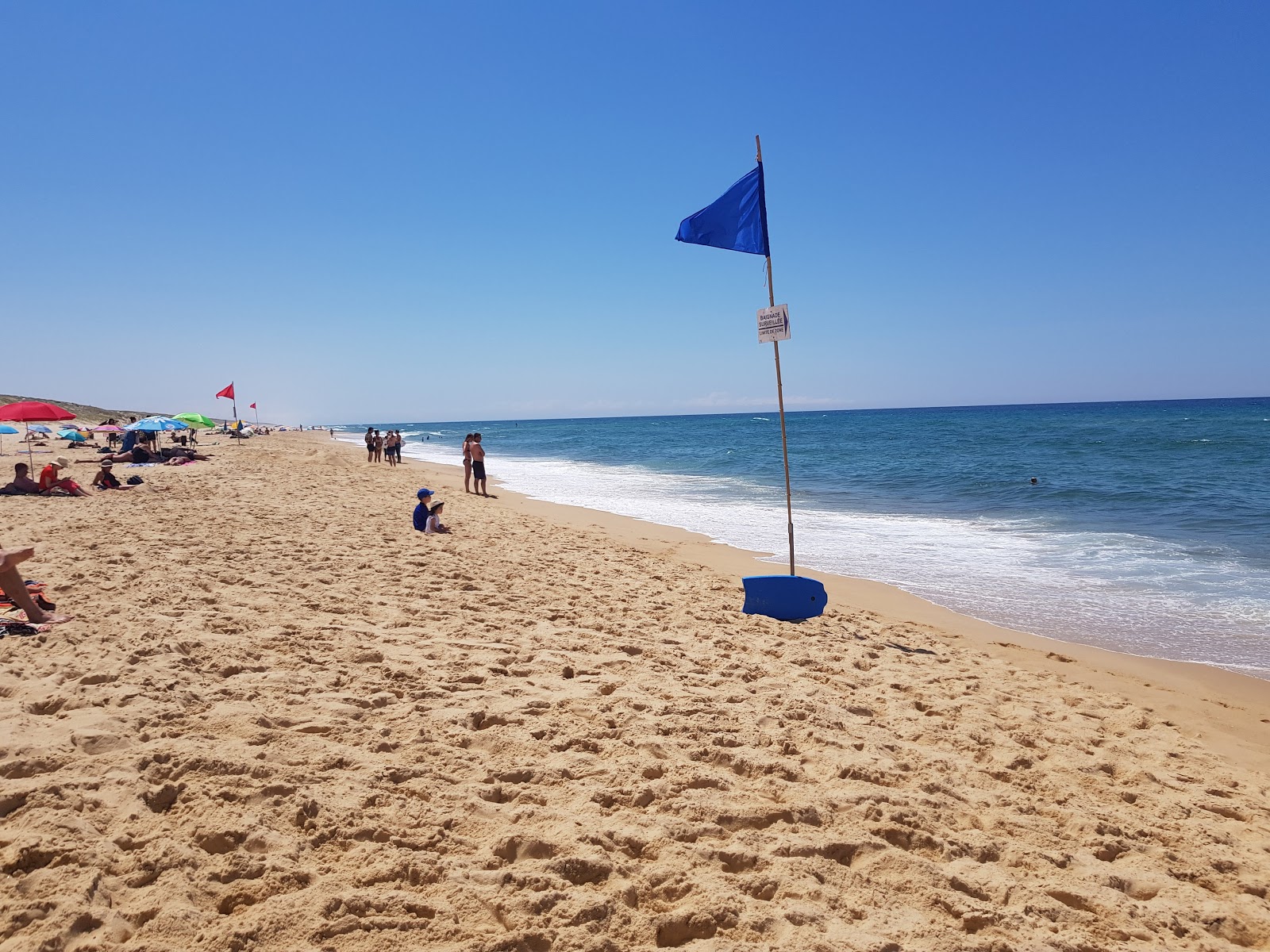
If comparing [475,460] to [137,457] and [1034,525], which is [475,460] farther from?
[1034,525]

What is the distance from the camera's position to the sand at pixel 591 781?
2465 mm

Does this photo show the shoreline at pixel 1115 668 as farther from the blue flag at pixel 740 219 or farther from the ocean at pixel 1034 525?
the blue flag at pixel 740 219

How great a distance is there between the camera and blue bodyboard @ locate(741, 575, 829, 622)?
6676mm

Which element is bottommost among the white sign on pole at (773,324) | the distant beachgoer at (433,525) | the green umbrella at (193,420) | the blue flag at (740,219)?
the distant beachgoer at (433,525)

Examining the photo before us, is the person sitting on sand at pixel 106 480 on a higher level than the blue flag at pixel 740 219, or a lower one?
lower

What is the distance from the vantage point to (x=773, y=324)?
6.60 m

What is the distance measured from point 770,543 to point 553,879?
9.55 metres

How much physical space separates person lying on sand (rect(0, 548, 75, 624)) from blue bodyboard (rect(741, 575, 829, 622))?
5660 mm

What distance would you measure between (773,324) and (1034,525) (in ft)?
31.7

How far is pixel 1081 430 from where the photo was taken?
165 ft

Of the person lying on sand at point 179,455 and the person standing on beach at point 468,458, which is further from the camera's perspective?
the person lying on sand at point 179,455

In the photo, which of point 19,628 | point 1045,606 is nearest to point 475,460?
point 19,628

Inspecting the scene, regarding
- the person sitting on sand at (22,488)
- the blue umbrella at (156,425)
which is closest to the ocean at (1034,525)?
the person sitting on sand at (22,488)

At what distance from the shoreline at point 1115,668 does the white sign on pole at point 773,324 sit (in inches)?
110
